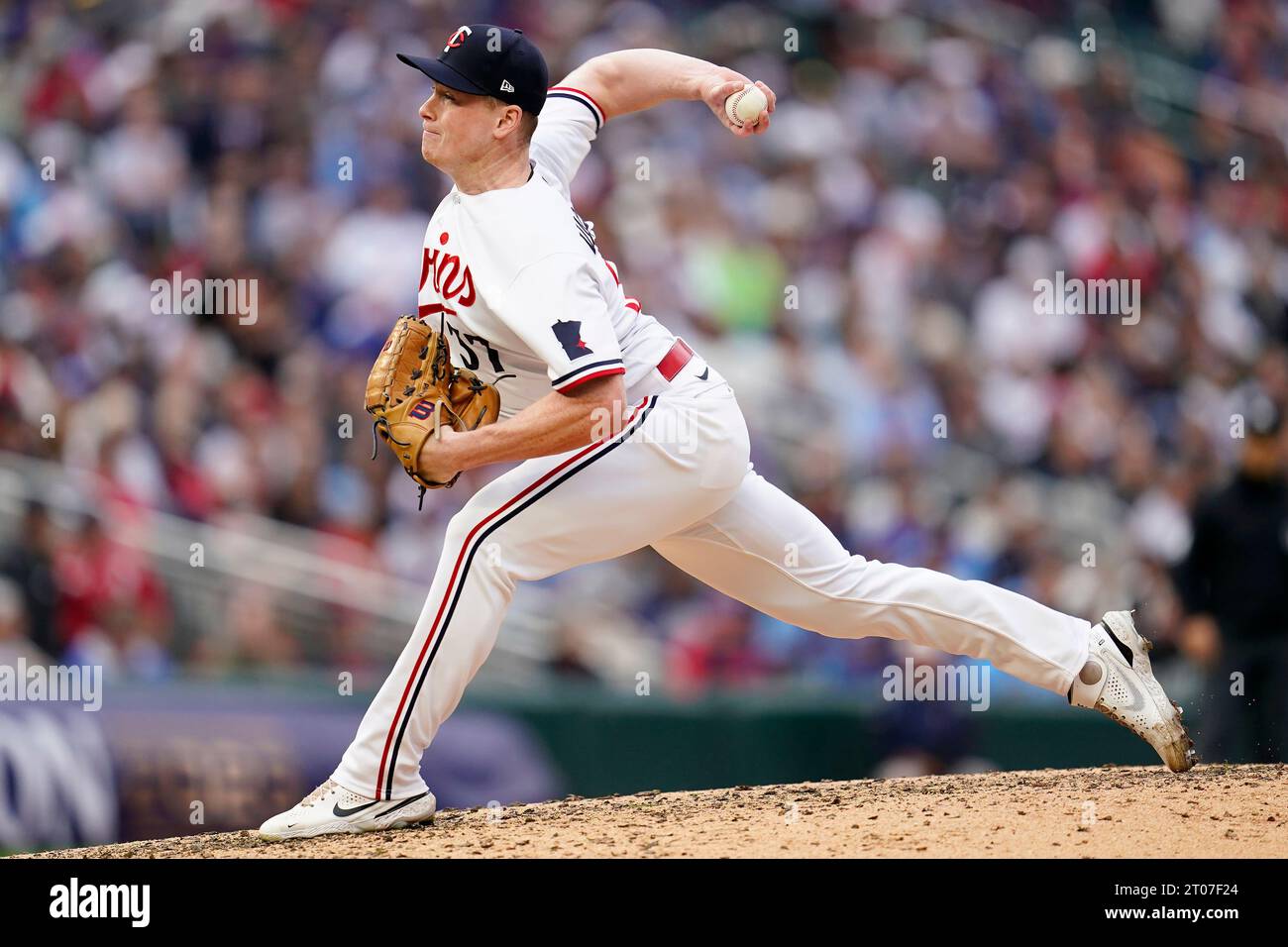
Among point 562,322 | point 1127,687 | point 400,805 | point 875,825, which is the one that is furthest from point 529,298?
point 1127,687

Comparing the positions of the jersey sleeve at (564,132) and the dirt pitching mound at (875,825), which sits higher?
the jersey sleeve at (564,132)

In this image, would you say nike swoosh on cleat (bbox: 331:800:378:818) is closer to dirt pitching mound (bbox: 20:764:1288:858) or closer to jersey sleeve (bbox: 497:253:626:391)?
dirt pitching mound (bbox: 20:764:1288:858)

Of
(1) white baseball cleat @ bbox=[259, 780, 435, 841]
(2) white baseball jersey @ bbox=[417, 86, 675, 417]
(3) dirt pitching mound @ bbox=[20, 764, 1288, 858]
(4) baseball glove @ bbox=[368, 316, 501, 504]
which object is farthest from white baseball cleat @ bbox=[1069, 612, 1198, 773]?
(1) white baseball cleat @ bbox=[259, 780, 435, 841]

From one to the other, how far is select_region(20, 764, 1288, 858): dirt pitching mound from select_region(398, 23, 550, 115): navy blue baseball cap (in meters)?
1.74

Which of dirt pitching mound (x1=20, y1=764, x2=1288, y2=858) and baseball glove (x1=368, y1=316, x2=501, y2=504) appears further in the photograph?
baseball glove (x1=368, y1=316, x2=501, y2=504)

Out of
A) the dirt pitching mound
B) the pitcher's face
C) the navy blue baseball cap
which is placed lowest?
the dirt pitching mound

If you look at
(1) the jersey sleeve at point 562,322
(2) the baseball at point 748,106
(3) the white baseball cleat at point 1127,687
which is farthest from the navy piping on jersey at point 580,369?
(3) the white baseball cleat at point 1127,687

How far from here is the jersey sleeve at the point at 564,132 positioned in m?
4.28

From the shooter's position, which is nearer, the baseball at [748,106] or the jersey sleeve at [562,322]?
the jersey sleeve at [562,322]

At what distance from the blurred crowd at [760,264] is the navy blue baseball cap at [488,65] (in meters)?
3.94

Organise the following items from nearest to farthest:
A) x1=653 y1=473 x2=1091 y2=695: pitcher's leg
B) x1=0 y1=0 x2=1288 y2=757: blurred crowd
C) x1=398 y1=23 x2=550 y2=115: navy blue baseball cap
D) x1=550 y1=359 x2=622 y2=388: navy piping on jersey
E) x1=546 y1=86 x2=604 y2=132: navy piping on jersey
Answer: x1=550 y1=359 x2=622 y2=388: navy piping on jersey → x1=398 y1=23 x2=550 y2=115: navy blue baseball cap → x1=653 y1=473 x2=1091 y2=695: pitcher's leg → x1=546 y1=86 x2=604 y2=132: navy piping on jersey → x1=0 y1=0 x2=1288 y2=757: blurred crowd

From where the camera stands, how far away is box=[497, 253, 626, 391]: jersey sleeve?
374 cm

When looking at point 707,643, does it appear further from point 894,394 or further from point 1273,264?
point 1273,264

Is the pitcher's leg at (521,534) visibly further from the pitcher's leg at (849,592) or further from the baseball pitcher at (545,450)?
the pitcher's leg at (849,592)
